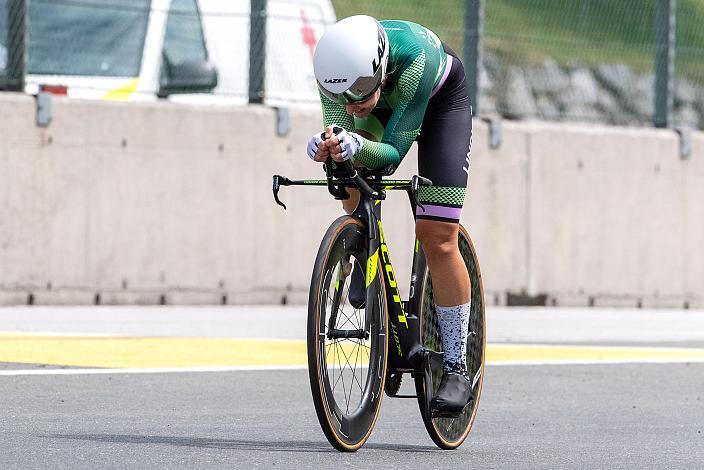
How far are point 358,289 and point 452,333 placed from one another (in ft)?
1.74

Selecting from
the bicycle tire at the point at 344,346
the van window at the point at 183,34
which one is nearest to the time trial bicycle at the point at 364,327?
the bicycle tire at the point at 344,346

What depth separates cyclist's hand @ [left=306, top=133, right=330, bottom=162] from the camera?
20.4 feet

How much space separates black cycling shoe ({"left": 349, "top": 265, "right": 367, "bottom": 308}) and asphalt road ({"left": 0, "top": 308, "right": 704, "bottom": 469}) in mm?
552

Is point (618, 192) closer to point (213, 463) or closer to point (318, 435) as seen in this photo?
point (318, 435)

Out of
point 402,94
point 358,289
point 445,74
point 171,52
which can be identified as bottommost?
point 358,289

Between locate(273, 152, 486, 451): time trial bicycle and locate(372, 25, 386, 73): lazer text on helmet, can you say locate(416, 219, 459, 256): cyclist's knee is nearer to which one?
locate(273, 152, 486, 451): time trial bicycle

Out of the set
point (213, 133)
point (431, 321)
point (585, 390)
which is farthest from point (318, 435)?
point (213, 133)

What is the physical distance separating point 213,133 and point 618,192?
3.74 metres

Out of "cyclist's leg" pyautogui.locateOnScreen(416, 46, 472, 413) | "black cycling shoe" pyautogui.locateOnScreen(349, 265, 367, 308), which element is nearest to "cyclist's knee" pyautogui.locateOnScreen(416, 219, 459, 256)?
"cyclist's leg" pyautogui.locateOnScreen(416, 46, 472, 413)

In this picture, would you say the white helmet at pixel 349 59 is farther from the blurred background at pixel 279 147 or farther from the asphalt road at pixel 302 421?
the blurred background at pixel 279 147

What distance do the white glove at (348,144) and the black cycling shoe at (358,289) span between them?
0.55 metres

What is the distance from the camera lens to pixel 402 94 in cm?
657

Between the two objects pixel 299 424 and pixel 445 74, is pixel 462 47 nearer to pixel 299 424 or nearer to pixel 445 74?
pixel 299 424

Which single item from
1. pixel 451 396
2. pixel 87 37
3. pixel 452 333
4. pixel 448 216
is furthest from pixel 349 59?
pixel 87 37
